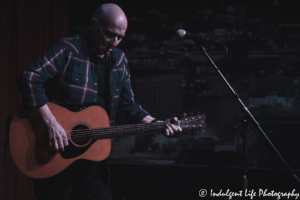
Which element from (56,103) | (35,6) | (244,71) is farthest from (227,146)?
(35,6)

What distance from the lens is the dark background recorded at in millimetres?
2639

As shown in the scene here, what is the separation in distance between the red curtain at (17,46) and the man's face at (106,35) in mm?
1308

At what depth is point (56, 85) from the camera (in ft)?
4.89

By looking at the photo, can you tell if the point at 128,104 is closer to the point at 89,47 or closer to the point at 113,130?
the point at 113,130

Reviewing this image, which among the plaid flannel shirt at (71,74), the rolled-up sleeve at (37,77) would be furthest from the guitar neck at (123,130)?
the rolled-up sleeve at (37,77)

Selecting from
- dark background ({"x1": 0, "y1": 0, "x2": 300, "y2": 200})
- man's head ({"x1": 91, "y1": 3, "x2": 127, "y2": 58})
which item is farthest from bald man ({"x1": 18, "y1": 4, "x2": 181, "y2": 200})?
dark background ({"x1": 0, "y1": 0, "x2": 300, "y2": 200})

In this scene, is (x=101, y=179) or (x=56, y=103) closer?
(x=56, y=103)

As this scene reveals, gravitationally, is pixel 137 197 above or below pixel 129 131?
below

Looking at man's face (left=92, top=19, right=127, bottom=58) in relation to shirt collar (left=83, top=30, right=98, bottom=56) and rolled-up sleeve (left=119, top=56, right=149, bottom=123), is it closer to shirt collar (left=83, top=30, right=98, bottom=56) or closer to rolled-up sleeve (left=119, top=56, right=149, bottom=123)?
shirt collar (left=83, top=30, right=98, bottom=56)

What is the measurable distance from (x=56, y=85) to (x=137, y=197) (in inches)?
68.4

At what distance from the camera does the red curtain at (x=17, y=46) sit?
238cm

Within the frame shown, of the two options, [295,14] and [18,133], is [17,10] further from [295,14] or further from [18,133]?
[295,14]

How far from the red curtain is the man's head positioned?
1.31 metres

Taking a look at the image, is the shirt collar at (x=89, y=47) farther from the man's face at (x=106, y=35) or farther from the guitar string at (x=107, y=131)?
the guitar string at (x=107, y=131)
